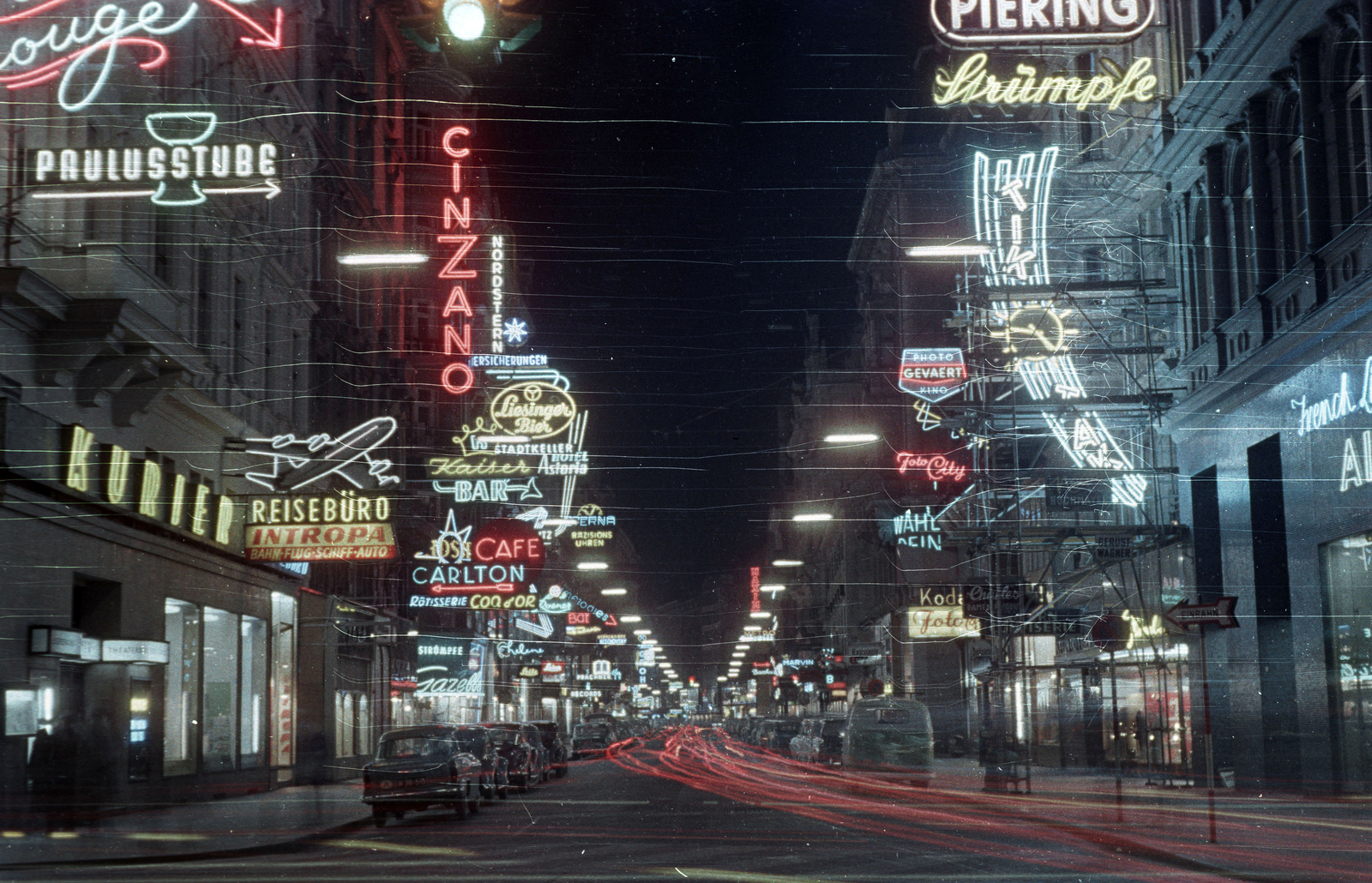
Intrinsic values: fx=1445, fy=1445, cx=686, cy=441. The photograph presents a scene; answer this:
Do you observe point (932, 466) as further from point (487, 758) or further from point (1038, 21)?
point (487, 758)

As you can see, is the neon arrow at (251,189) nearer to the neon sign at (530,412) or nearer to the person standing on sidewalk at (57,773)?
the person standing on sidewalk at (57,773)

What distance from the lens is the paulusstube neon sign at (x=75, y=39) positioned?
2084cm

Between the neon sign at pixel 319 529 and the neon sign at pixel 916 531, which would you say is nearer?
the neon sign at pixel 319 529

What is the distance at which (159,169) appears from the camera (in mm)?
21219

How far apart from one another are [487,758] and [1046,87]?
19.3 metres

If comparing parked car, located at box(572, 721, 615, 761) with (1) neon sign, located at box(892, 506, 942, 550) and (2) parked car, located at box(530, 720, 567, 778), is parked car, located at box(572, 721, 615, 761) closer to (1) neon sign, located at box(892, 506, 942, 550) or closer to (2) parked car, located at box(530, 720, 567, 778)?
(2) parked car, located at box(530, 720, 567, 778)

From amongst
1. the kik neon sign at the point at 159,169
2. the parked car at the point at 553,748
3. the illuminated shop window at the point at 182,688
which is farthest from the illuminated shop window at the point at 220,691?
the kik neon sign at the point at 159,169

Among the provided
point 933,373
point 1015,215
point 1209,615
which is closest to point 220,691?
point 1209,615

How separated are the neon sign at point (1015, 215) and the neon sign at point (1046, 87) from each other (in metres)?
4.03

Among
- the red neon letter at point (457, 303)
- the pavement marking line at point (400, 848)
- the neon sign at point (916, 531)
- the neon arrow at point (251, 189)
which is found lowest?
the pavement marking line at point (400, 848)

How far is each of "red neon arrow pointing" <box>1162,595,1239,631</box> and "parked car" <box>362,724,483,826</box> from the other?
12.8 m

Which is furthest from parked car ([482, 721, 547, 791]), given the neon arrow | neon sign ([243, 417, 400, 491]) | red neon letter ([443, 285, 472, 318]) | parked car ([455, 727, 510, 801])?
red neon letter ([443, 285, 472, 318])

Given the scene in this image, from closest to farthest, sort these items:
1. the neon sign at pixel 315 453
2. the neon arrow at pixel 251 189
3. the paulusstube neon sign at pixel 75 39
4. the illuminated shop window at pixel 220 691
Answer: the paulusstube neon sign at pixel 75 39 < the neon arrow at pixel 251 189 < the neon sign at pixel 315 453 < the illuminated shop window at pixel 220 691

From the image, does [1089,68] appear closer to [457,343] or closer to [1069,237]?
[1069,237]
